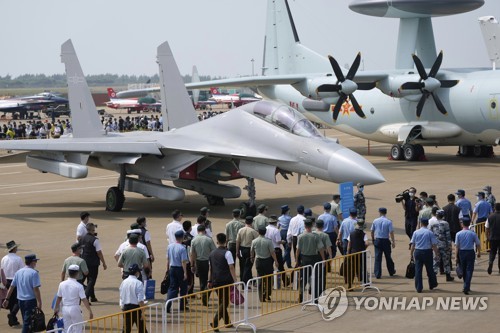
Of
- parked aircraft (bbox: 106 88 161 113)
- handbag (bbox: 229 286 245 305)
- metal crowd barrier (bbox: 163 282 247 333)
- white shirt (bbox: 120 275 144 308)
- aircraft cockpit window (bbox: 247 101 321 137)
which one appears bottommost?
metal crowd barrier (bbox: 163 282 247 333)

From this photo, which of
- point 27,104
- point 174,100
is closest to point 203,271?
point 174,100

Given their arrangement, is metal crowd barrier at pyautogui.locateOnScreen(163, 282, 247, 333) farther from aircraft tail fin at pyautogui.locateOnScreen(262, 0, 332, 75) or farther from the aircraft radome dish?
aircraft tail fin at pyautogui.locateOnScreen(262, 0, 332, 75)

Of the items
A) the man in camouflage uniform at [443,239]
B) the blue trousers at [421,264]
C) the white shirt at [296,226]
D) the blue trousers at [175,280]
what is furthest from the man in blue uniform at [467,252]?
the blue trousers at [175,280]

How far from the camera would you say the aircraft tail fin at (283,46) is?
46.0 meters

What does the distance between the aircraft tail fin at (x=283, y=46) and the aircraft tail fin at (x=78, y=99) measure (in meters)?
19.1

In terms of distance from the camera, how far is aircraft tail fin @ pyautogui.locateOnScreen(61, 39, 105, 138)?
28531 millimetres

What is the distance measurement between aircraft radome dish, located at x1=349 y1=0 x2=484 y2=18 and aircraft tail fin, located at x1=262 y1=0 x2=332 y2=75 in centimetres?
380

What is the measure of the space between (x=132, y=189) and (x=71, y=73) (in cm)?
486

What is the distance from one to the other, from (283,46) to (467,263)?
1295 inches

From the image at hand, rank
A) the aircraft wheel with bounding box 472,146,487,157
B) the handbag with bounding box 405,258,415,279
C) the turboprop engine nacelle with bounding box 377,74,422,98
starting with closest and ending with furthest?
the handbag with bounding box 405,258,415,279, the turboprop engine nacelle with bounding box 377,74,422,98, the aircraft wheel with bounding box 472,146,487,157

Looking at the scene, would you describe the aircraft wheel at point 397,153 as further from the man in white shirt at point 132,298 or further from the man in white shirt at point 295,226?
the man in white shirt at point 132,298

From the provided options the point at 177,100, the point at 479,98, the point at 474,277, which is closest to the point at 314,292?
the point at 474,277

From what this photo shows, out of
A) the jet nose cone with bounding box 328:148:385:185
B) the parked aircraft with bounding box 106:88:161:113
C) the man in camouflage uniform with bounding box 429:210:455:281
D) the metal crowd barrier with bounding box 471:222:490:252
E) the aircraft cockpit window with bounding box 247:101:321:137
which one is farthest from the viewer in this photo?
the parked aircraft with bounding box 106:88:161:113

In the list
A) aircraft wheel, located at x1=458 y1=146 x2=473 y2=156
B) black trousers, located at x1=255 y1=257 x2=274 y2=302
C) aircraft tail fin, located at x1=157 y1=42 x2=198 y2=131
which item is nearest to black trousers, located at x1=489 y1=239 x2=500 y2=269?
black trousers, located at x1=255 y1=257 x2=274 y2=302
